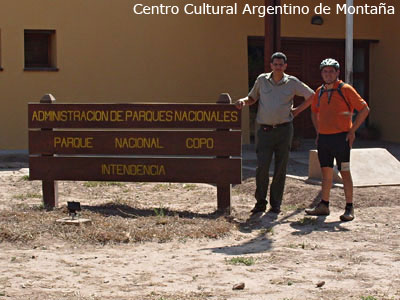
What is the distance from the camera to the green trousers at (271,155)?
8.62 m

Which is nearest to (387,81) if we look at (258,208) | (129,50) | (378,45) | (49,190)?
(378,45)

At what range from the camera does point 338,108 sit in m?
8.27

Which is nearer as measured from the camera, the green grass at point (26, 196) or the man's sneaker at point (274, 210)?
the man's sneaker at point (274, 210)

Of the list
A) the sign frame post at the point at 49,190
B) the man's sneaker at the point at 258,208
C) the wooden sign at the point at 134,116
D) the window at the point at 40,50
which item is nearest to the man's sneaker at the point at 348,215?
the man's sneaker at the point at 258,208

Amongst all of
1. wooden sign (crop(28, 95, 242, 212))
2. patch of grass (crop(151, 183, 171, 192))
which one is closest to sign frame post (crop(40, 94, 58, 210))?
wooden sign (crop(28, 95, 242, 212))

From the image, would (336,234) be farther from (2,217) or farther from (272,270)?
(2,217)

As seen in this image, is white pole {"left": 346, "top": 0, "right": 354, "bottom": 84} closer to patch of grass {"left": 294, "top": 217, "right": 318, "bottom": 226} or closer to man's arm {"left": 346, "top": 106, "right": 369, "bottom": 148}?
man's arm {"left": 346, "top": 106, "right": 369, "bottom": 148}

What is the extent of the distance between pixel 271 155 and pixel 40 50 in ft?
25.3

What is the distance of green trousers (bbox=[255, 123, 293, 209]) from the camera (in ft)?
28.3

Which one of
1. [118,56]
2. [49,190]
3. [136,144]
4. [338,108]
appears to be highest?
[118,56]

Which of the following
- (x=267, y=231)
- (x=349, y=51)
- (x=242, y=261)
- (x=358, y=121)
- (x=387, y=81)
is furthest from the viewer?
(x=387, y=81)

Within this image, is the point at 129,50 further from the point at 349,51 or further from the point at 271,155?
the point at 271,155

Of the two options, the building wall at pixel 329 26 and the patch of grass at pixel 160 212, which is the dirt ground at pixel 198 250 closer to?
the patch of grass at pixel 160 212

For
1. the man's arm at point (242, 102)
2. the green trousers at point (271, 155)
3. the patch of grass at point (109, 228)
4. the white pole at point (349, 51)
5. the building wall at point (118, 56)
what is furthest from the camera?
the building wall at point (118, 56)
